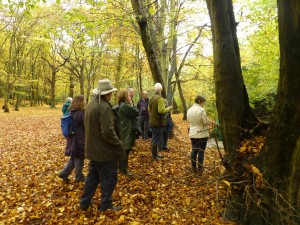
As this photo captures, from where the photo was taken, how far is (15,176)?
19.6ft

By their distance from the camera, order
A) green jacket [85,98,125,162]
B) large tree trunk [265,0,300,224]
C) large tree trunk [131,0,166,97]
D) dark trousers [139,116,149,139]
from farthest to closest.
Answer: dark trousers [139,116,149,139] < large tree trunk [131,0,166,97] < green jacket [85,98,125,162] < large tree trunk [265,0,300,224]

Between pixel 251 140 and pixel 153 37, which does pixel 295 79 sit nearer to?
pixel 251 140

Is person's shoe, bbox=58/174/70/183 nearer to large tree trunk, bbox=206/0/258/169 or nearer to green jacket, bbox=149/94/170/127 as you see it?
green jacket, bbox=149/94/170/127

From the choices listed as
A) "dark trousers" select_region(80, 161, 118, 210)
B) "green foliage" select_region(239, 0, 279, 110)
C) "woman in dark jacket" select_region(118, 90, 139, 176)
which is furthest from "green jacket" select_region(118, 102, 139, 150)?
"green foliage" select_region(239, 0, 279, 110)

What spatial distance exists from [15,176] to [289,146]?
5942 millimetres

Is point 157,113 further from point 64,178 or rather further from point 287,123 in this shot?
point 287,123

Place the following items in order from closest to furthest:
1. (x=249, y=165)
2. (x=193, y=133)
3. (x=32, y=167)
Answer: (x=249, y=165), (x=193, y=133), (x=32, y=167)

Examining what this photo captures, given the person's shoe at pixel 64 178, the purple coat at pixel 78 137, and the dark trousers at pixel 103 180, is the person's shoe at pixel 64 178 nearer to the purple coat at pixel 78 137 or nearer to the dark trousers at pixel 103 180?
the purple coat at pixel 78 137

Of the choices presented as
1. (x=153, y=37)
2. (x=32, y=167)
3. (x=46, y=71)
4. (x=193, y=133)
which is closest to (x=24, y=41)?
(x=46, y=71)

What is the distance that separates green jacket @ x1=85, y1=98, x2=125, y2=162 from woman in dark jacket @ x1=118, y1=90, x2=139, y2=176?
4.59ft

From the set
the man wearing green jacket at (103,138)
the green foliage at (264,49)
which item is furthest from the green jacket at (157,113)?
the green foliage at (264,49)

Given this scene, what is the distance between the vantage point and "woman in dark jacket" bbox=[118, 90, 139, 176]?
533cm

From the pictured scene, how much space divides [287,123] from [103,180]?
2837 millimetres

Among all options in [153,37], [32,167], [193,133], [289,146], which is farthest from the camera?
[153,37]
